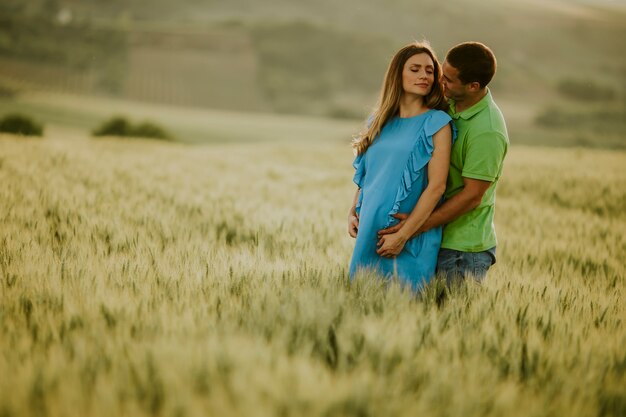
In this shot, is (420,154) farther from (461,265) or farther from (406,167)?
(461,265)

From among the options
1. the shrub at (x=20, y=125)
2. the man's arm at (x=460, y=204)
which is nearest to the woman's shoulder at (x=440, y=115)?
the man's arm at (x=460, y=204)

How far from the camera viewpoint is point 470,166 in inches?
93.6

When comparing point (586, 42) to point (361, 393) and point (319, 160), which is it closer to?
point (319, 160)

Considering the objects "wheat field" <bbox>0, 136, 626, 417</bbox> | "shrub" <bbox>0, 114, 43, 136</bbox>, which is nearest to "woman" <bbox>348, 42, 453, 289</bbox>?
"wheat field" <bbox>0, 136, 626, 417</bbox>

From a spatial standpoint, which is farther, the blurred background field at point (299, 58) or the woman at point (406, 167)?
the blurred background field at point (299, 58)

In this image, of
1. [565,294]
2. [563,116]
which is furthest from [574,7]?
[565,294]

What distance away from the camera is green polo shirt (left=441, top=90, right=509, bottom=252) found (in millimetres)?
2355

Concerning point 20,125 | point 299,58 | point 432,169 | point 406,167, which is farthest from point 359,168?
point 299,58

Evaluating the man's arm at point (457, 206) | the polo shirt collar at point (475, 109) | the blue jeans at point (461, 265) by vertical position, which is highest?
the polo shirt collar at point (475, 109)

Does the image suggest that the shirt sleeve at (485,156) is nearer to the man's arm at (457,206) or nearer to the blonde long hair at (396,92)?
the man's arm at (457,206)

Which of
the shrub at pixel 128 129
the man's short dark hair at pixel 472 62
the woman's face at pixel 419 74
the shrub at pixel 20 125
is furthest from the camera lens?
the shrub at pixel 128 129

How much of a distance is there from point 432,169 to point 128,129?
68.8 ft

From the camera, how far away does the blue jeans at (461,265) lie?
2.51 metres

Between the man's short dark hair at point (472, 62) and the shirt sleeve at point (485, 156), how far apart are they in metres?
0.29
